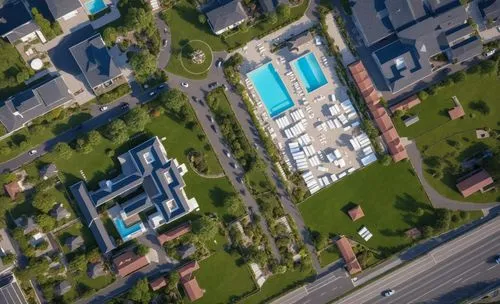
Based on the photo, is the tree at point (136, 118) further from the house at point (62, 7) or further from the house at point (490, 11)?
the house at point (490, 11)

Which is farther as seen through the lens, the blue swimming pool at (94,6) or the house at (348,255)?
the blue swimming pool at (94,6)

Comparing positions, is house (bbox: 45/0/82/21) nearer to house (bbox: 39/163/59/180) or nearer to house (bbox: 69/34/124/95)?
house (bbox: 69/34/124/95)

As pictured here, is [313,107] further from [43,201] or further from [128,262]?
[43,201]

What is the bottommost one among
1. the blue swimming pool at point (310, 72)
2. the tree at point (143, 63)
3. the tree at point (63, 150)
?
the blue swimming pool at point (310, 72)

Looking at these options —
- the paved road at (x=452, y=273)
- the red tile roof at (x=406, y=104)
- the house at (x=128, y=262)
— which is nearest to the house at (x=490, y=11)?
the red tile roof at (x=406, y=104)

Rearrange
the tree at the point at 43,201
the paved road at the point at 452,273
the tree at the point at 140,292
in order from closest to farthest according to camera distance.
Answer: the tree at the point at 140,292 → the tree at the point at 43,201 → the paved road at the point at 452,273

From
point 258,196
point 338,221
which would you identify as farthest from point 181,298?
point 338,221
